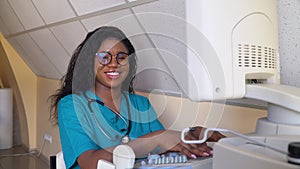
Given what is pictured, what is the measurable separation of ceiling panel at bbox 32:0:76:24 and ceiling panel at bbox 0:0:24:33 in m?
0.70

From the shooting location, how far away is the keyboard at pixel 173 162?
27.5 inches

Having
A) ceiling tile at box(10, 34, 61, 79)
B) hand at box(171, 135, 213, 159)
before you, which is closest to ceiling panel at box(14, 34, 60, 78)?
ceiling tile at box(10, 34, 61, 79)

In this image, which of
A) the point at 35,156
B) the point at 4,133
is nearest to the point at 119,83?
the point at 35,156

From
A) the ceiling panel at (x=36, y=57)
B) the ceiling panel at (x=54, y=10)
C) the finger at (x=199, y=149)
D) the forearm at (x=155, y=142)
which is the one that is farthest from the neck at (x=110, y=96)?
the ceiling panel at (x=36, y=57)

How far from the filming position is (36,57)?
3332mm

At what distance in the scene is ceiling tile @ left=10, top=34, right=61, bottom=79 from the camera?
3.04 metres

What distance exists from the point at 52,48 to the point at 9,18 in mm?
734

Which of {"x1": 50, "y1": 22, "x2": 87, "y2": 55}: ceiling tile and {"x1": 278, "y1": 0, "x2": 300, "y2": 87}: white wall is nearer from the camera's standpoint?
{"x1": 278, "y1": 0, "x2": 300, "y2": 87}: white wall

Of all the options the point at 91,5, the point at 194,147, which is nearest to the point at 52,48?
the point at 91,5

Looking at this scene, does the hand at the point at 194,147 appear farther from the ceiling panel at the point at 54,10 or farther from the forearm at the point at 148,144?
the ceiling panel at the point at 54,10

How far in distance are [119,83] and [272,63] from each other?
1.75 ft

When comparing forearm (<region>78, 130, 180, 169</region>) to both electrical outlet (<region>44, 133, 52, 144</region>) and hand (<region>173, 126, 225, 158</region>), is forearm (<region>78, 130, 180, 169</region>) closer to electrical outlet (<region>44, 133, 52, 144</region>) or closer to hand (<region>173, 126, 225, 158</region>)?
hand (<region>173, 126, 225, 158</region>)

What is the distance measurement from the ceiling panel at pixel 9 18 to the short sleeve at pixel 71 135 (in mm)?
1949

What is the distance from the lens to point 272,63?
86 cm
